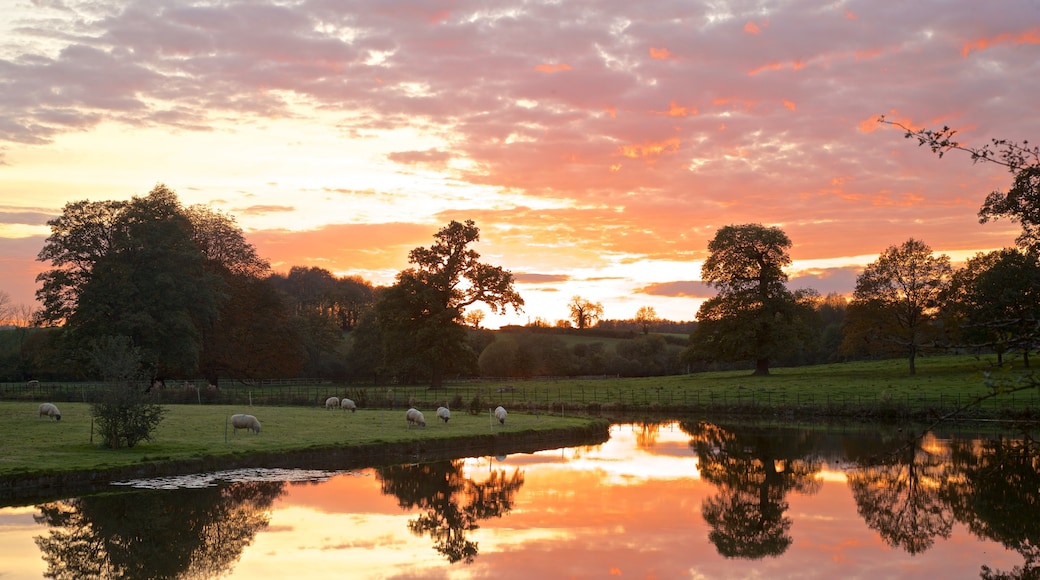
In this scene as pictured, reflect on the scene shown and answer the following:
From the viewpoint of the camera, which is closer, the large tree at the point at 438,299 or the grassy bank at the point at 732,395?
the grassy bank at the point at 732,395

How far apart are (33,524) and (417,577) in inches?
393

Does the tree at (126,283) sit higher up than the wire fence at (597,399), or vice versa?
the tree at (126,283)

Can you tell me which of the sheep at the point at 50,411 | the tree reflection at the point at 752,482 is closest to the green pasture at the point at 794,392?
the tree reflection at the point at 752,482

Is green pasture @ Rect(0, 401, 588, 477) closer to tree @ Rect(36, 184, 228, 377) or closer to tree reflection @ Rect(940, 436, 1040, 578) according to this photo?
tree @ Rect(36, 184, 228, 377)

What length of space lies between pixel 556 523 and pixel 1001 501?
1267cm

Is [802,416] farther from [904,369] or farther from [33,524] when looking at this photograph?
[33,524]

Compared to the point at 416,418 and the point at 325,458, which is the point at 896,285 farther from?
A: the point at 325,458

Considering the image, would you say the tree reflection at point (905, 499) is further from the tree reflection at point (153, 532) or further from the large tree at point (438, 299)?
the large tree at point (438, 299)

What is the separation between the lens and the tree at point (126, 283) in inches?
2121

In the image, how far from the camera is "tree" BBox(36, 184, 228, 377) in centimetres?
5388

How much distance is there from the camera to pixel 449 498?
2417 cm

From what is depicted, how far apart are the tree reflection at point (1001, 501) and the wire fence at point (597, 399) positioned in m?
15.2

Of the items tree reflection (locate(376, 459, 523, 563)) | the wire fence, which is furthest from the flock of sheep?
tree reflection (locate(376, 459, 523, 563))

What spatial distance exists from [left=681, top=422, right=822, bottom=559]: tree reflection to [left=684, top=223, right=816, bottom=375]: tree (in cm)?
2346
